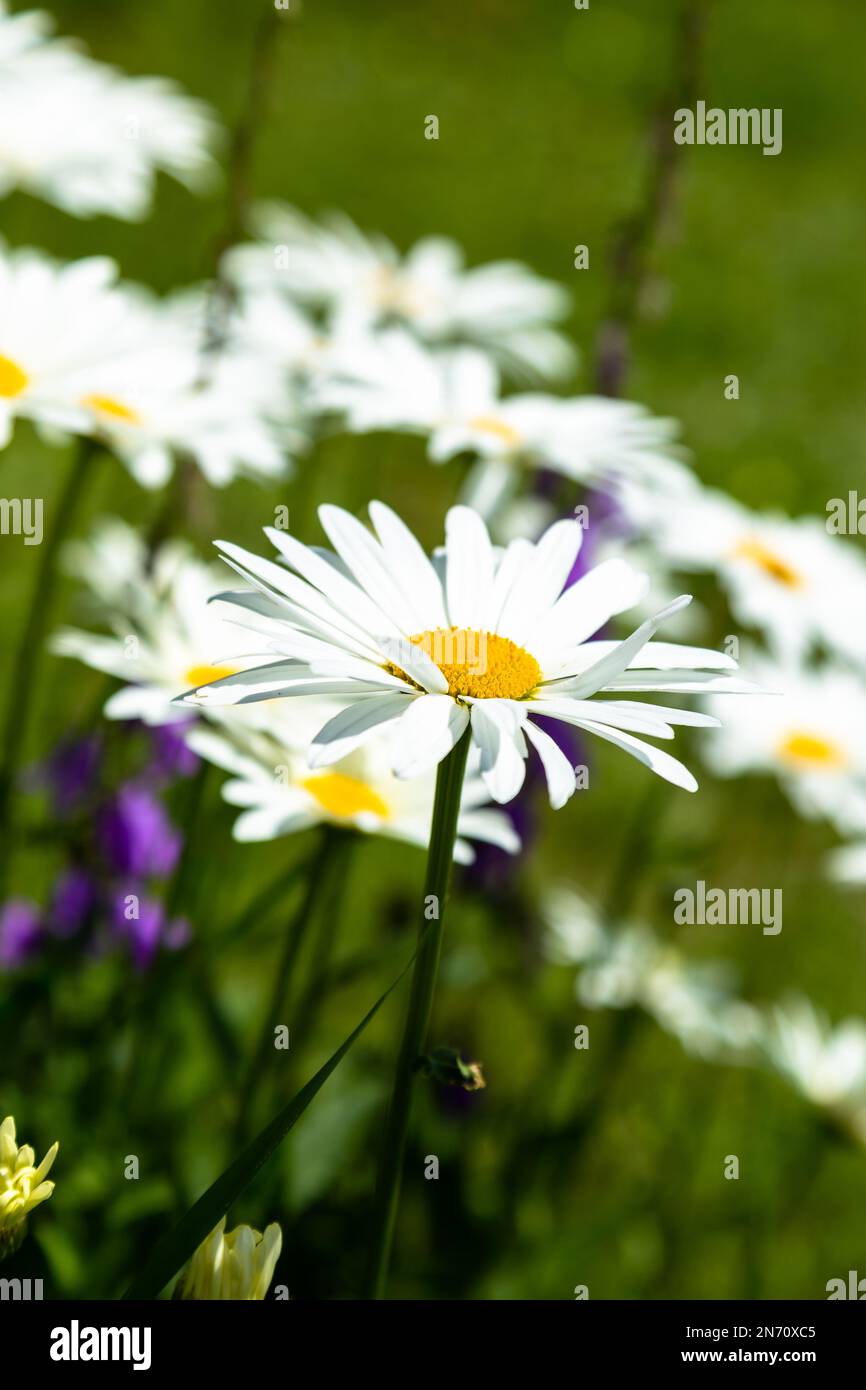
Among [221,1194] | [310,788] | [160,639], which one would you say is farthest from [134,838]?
[221,1194]

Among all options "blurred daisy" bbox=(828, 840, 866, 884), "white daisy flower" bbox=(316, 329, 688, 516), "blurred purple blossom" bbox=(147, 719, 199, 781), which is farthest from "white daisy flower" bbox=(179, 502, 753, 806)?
"blurred daisy" bbox=(828, 840, 866, 884)

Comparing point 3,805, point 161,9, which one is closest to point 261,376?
point 3,805

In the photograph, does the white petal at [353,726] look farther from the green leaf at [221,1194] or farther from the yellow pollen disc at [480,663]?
the green leaf at [221,1194]

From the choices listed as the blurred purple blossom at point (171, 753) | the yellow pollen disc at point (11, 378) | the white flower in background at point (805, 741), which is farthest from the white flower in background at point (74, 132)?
the white flower in background at point (805, 741)

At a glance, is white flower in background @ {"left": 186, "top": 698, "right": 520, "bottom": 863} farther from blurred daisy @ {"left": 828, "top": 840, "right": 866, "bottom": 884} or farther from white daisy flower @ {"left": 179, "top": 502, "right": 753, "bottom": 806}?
blurred daisy @ {"left": 828, "top": 840, "right": 866, "bottom": 884}

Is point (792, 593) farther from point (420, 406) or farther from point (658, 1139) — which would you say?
point (658, 1139)

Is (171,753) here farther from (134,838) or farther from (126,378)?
(126,378)
